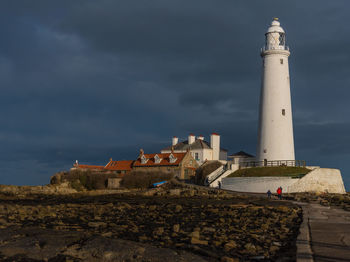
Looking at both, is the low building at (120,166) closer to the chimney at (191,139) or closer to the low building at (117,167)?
the low building at (117,167)

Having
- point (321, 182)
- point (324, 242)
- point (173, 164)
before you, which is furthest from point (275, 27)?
point (324, 242)

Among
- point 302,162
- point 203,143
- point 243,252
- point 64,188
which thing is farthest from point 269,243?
point 203,143

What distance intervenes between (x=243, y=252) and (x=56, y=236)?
5457 mm

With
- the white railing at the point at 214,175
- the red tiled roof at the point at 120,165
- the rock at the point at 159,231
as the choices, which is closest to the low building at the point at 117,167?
the red tiled roof at the point at 120,165

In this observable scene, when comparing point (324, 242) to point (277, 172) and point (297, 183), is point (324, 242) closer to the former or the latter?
point (297, 183)

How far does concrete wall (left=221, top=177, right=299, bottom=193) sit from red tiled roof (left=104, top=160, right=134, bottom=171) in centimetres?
2447

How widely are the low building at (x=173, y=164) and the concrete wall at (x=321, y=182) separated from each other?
2081 cm

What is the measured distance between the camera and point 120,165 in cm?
6206

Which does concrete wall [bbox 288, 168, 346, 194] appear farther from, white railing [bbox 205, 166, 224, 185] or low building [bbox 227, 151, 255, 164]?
low building [bbox 227, 151, 255, 164]

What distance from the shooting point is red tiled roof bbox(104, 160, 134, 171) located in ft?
199

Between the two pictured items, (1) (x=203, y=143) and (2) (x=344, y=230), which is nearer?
(2) (x=344, y=230)

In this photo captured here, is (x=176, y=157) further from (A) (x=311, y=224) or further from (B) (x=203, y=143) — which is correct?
(A) (x=311, y=224)

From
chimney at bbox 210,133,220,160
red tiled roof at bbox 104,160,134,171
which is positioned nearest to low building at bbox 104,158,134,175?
red tiled roof at bbox 104,160,134,171

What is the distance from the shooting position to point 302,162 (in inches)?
1581
